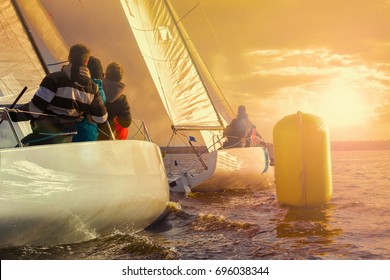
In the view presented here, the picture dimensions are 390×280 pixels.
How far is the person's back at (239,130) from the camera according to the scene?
11.9 metres

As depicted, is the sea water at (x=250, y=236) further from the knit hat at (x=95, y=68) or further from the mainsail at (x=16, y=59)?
the mainsail at (x=16, y=59)

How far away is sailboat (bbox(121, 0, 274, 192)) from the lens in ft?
36.3

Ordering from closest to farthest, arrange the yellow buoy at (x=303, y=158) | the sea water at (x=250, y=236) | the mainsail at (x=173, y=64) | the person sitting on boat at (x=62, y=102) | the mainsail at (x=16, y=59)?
the person sitting on boat at (x=62, y=102) → the sea water at (x=250, y=236) → the mainsail at (x=16, y=59) → the yellow buoy at (x=303, y=158) → the mainsail at (x=173, y=64)

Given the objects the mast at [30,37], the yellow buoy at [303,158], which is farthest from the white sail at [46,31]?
the yellow buoy at [303,158]

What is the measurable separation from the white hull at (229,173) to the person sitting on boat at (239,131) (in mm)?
455

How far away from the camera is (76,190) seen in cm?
434

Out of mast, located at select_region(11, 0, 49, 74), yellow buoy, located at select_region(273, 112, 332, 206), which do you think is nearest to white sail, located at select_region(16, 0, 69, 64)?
mast, located at select_region(11, 0, 49, 74)

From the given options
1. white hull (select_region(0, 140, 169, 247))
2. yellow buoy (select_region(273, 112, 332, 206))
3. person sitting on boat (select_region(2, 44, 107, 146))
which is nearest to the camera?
white hull (select_region(0, 140, 169, 247))

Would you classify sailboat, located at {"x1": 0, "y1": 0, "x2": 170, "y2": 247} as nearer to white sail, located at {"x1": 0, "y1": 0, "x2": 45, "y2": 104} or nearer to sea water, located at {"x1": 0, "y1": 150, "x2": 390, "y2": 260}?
sea water, located at {"x1": 0, "y1": 150, "x2": 390, "y2": 260}

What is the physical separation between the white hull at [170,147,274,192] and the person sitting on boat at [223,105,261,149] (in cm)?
45
